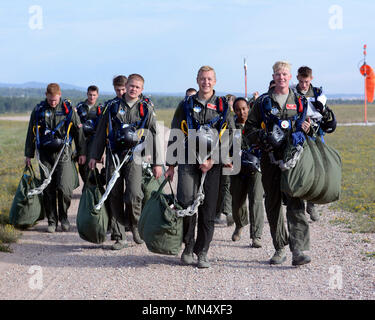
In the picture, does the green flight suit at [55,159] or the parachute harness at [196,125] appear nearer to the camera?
the parachute harness at [196,125]

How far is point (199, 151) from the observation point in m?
6.45

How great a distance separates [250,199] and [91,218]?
2.08 meters

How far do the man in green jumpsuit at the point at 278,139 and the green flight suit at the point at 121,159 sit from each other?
1.48 m

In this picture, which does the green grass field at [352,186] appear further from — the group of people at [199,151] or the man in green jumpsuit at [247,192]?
the man in green jumpsuit at [247,192]

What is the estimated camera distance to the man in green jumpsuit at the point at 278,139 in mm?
6281

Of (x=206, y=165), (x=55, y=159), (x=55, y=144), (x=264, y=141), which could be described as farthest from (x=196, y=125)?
(x=55, y=159)

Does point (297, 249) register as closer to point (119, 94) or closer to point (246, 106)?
point (246, 106)

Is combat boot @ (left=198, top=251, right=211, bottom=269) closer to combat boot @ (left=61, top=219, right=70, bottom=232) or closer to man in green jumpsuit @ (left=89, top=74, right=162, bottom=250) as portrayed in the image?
man in green jumpsuit @ (left=89, top=74, right=162, bottom=250)

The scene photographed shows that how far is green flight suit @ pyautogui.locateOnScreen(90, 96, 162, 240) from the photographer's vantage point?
738cm

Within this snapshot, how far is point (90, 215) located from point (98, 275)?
1.10 metres

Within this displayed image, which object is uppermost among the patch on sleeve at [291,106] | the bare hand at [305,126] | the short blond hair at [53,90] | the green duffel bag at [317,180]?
the short blond hair at [53,90]

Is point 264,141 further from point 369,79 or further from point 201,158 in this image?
point 369,79

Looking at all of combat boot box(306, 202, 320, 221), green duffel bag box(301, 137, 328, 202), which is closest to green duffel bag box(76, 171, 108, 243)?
green duffel bag box(301, 137, 328, 202)

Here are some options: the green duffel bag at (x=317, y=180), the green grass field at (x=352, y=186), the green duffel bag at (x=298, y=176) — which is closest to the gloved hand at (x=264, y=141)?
the green duffel bag at (x=298, y=176)
